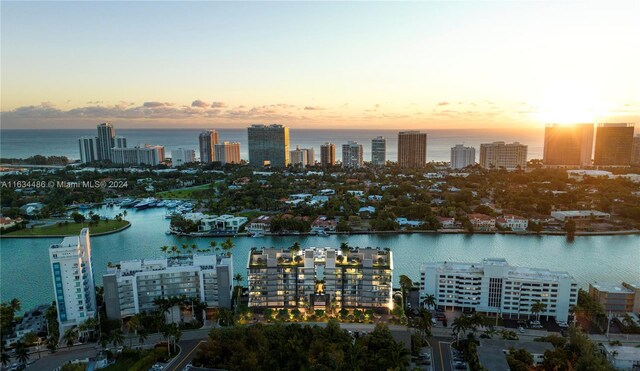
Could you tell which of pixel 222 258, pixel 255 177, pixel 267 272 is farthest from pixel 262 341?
pixel 255 177

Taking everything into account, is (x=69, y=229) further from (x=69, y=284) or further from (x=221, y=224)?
(x=69, y=284)

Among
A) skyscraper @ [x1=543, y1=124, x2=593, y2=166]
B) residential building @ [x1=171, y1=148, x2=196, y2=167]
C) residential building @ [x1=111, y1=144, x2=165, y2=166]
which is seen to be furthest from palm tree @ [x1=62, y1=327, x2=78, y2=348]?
skyscraper @ [x1=543, y1=124, x2=593, y2=166]

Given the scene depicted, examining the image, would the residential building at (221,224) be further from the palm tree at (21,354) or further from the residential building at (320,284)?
the palm tree at (21,354)

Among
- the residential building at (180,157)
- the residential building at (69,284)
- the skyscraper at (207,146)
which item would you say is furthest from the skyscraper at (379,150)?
the residential building at (69,284)

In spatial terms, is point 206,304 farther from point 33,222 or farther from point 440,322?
point 33,222

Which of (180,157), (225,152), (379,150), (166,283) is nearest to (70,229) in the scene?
(166,283)

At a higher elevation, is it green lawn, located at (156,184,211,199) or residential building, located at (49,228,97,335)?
residential building, located at (49,228,97,335)

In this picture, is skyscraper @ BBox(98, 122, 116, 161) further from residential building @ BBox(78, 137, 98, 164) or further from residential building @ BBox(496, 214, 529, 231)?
residential building @ BBox(496, 214, 529, 231)
